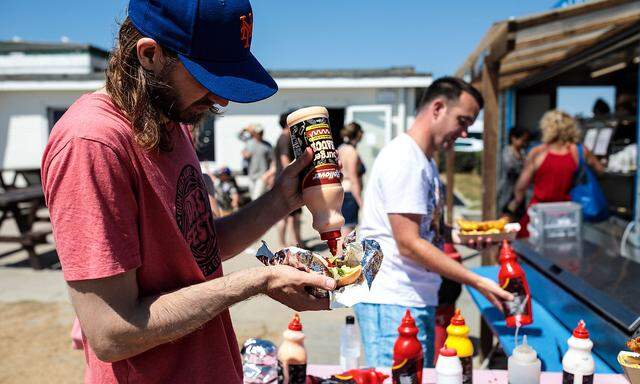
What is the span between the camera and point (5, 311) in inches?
231

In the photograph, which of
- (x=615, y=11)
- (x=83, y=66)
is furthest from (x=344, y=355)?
(x=83, y=66)

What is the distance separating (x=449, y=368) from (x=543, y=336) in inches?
48.1

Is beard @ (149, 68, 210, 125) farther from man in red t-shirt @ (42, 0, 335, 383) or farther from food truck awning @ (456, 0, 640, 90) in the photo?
food truck awning @ (456, 0, 640, 90)

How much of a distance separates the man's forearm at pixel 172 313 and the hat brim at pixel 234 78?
422 millimetres

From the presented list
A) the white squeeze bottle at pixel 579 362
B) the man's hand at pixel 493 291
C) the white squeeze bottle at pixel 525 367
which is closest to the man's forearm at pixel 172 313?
the white squeeze bottle at pixel 525 367

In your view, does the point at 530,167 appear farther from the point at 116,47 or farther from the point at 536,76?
the point at 116,47

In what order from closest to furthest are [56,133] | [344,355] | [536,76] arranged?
[56,133] < [344,355] < [536,76]

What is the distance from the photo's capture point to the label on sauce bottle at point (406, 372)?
1.96 meters

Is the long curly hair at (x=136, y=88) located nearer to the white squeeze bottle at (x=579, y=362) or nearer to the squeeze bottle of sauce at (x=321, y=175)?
the squeeze bottle of sauce at (x=321, y=175)

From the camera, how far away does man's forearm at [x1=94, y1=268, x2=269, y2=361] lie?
114cm

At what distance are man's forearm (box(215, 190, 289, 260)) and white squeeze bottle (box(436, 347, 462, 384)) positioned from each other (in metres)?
0.78

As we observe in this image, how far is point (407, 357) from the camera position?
6.42ft

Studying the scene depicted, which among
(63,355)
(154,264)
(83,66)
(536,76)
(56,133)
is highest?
(83,66)

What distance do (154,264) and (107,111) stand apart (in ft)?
1.19
